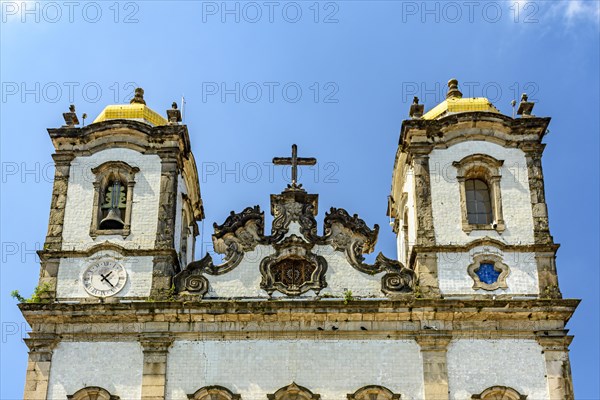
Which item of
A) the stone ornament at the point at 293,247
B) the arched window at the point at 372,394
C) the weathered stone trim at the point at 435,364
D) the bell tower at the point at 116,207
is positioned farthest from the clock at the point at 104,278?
the weathered stone trim at the point at 435,364

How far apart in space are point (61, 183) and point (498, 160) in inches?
444

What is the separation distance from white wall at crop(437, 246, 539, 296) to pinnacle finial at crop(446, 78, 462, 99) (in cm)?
509

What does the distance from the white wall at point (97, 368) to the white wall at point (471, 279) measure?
7.63 metres

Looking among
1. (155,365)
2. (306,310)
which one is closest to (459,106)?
(306,310)

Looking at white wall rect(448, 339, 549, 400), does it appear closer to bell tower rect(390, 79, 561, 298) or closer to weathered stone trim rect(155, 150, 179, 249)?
bell tower rect(390, 79, 561, 298)

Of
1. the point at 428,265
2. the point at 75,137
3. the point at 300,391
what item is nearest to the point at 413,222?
the point at 428,265

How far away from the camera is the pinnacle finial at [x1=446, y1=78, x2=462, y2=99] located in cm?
3056

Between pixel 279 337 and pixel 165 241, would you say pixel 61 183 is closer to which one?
pixel 165 241

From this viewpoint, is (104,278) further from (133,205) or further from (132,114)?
(132,114)

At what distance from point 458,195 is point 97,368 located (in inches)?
392

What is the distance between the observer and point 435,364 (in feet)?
84.7

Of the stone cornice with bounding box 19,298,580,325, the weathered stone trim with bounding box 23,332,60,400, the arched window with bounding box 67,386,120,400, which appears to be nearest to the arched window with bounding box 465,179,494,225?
the stone cornice with bounding box 19,298,580,325

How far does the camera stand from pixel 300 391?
83.8ft

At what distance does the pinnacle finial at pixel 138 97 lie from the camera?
3064cm
